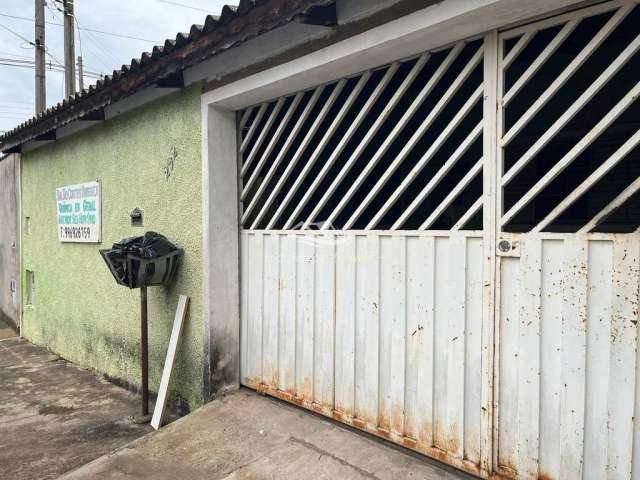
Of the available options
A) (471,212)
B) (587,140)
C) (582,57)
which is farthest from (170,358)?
(582,57)

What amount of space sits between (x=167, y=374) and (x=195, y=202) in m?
1.64

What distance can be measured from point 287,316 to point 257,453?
1069mm

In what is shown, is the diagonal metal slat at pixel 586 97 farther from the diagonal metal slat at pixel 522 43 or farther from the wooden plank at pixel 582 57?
the diagonal metal slat at pixel 522 43

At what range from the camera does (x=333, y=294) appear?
3.50 metres

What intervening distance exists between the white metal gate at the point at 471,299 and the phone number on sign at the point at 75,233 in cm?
299

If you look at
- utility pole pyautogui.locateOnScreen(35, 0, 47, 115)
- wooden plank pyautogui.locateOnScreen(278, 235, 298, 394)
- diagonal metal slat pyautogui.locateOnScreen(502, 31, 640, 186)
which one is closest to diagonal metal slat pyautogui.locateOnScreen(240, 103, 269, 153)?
wooden plank pyautogui.locateOnScreen(278, 235, 298, 394)

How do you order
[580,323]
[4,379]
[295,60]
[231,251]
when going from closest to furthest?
[580,323]
[295,60]
[231,251]
[4,379]

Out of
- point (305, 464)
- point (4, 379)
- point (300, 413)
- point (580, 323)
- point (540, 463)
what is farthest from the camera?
point (4, 379)

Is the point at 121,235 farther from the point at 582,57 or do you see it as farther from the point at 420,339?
the point at 582,57

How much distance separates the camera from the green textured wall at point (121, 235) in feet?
14.4

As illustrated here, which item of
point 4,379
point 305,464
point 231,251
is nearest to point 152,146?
point 231,251

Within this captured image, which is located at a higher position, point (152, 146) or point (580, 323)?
point (152, 146)

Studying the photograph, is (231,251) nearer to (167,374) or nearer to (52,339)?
(167,374)

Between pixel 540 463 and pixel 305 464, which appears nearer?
pixel 540 463
